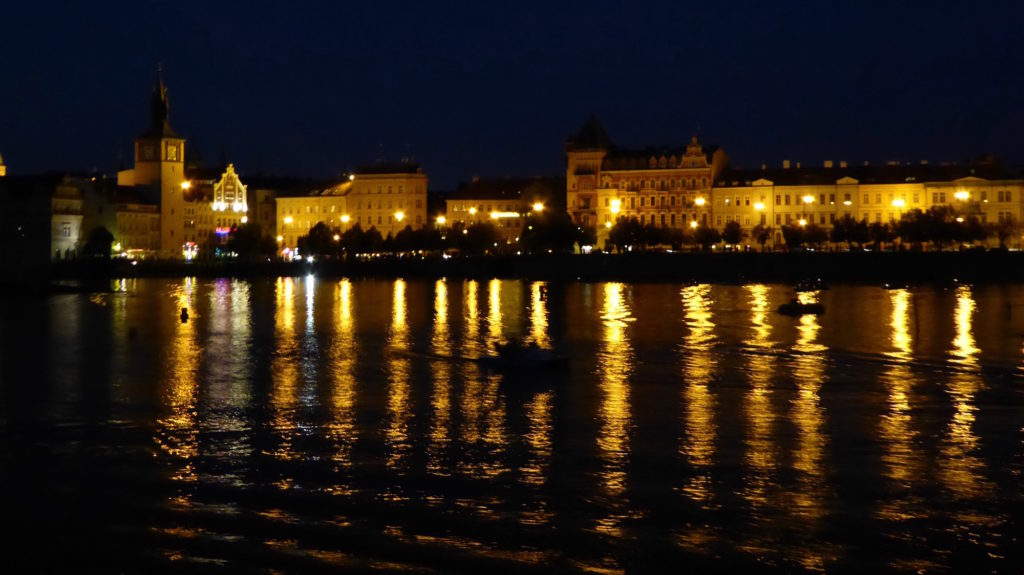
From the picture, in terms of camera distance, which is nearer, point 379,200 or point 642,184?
point 642,184

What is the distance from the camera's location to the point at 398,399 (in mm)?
22500

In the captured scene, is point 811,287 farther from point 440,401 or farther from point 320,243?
point 320,243

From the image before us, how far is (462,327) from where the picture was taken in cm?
4006

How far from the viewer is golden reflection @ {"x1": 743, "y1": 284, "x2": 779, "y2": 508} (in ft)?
48.3

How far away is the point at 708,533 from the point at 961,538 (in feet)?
8.52

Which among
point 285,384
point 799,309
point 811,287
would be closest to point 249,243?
point 811,287

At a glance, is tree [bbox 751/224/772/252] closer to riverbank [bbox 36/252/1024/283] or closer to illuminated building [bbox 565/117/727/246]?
illuminated building [bbox 565/117/727/246]

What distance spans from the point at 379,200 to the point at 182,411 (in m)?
89.0

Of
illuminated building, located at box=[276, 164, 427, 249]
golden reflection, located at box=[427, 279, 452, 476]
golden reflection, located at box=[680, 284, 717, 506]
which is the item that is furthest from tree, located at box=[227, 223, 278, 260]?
golden reflection, located at box=[680, 284, 717, 506]

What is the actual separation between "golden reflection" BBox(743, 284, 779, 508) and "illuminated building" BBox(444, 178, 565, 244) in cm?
6975

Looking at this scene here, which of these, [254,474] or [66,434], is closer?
[254,474]

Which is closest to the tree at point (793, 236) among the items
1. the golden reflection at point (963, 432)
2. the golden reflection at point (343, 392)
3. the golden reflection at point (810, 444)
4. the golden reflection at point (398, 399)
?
the golden reflection at point (343, 392)

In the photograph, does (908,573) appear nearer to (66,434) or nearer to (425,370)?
(66,434)

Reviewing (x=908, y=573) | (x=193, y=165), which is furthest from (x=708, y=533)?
(x=193, y=165)
